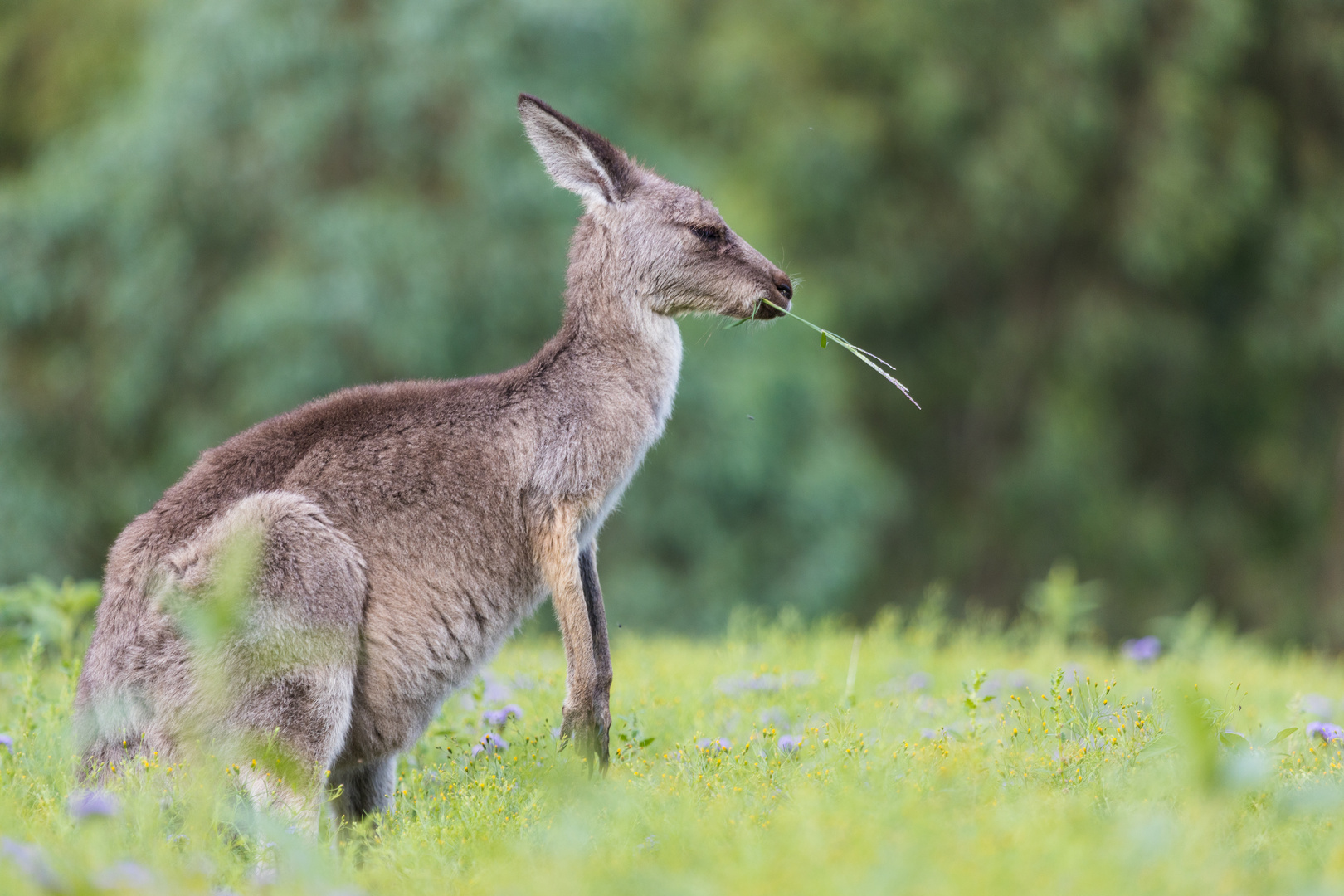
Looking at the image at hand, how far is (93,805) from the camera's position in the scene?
10.5 feet

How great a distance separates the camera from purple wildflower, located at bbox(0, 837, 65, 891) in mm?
2797

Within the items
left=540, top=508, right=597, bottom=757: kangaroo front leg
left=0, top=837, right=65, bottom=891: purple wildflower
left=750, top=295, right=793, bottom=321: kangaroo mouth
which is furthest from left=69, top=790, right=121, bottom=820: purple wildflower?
left=750, top=295, right=793, bottom=321: kangaroo mouth

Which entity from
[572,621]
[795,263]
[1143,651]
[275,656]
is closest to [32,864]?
[275,656]

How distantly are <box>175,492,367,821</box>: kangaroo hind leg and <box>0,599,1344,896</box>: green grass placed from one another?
0.15 metres

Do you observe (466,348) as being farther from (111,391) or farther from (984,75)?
(984,75)

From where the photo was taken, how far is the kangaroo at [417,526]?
402 centimetres

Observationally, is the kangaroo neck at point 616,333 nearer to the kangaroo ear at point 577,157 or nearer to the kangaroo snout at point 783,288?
the kangaroo ear at point 577,157

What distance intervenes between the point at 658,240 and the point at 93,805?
283 centimetres

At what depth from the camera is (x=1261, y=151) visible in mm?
14344

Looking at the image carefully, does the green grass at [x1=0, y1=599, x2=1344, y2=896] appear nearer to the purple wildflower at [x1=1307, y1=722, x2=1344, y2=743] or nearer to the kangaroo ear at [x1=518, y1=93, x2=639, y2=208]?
the purple wildflower at [x1=1307, y1=722, x2=1344, y2=743]

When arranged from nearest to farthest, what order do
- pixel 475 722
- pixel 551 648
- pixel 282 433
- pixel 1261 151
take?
1. pixel 282 433
2. pixel 475 722
3. pixel 551 648
4. pixel 1261 151

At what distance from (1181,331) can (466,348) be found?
834 centimetres

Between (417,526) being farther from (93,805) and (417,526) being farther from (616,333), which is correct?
(93,805)

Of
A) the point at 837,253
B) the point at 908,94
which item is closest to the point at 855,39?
the point at 908,94
